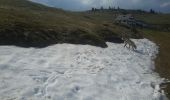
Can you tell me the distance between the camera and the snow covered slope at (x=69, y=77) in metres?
15.7

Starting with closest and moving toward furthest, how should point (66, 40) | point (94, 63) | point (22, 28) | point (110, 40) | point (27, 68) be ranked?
point (27, 68) < point (94, 63) < point (22, 28) < point (66, 40) < point (110, 40)

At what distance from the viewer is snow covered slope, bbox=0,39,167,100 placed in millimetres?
15680

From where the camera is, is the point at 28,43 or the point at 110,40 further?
the point at 110,40

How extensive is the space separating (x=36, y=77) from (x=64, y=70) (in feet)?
10.2

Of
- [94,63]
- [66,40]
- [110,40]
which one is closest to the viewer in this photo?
[94,63]

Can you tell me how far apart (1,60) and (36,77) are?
3034mm

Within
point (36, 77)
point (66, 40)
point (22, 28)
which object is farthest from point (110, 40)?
point (36, 77)

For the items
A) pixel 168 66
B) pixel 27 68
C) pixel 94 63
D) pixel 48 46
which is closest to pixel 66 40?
pixel 48 46

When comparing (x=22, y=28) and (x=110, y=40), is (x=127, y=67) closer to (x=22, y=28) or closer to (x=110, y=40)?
(x=22, y=28)

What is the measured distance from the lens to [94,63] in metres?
23.5

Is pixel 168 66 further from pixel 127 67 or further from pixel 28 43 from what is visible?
pixel 28 43

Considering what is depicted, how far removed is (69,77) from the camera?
1864cm

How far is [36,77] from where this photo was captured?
17.2m

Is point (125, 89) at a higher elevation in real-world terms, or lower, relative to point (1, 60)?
lower
